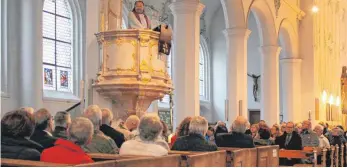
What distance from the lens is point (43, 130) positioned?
5660 millimetres

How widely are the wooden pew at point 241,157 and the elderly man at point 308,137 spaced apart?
5.24m

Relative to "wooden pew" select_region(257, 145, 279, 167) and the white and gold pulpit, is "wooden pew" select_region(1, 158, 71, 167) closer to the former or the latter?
"wooden pew" select_region(257, 145, 279, 167)

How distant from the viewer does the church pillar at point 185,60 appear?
44.6 feet

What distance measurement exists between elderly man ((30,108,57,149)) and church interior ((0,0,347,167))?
11mm

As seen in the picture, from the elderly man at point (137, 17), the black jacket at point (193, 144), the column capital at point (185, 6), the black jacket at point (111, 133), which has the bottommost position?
the black jacket at point (193, 144)

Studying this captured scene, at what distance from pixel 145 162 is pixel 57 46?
45.9 feet

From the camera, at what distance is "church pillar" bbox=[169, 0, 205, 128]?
1359 centimetres

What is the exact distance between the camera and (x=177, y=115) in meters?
13.6

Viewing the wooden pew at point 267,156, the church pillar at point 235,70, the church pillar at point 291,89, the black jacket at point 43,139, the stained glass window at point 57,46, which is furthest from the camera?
the church pillar at point 291,89

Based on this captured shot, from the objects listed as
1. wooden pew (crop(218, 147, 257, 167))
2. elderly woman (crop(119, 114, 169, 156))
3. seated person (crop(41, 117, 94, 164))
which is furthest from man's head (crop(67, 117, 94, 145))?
wooden pew (crop(218, 147, 257, 167))

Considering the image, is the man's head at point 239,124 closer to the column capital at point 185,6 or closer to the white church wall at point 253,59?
the column capital at point 185,6

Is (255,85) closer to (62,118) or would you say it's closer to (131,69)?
(131,69)

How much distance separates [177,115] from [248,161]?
263 inches

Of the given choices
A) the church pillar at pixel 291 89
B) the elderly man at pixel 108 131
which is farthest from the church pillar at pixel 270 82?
the elderly man at pixel 108 131
